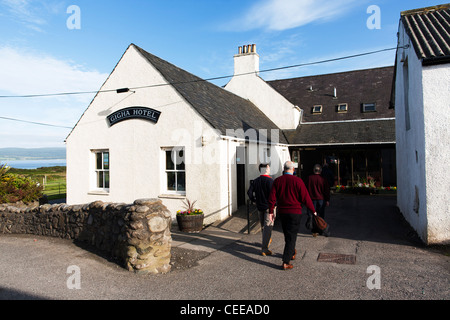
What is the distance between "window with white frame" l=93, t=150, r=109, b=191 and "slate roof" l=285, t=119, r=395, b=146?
9.95 meters

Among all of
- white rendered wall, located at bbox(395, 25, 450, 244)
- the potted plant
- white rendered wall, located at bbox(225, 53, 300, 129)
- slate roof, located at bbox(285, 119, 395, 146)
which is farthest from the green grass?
white rendered wall, located at bbox(395, 25, 450, 244)

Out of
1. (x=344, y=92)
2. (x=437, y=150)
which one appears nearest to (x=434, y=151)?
(x=437, y=150)

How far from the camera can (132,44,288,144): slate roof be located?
11531mm

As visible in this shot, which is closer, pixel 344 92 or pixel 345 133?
pixel 345 133

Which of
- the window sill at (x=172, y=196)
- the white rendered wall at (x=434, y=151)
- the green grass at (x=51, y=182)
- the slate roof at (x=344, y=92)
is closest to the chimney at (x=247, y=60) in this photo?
the slate roof at (x=344, y=92)

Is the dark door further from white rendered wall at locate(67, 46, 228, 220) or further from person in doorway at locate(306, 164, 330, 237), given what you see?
person in doorway at locate(306, 164, 330, 237)

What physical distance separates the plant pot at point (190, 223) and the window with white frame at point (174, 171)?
172cm

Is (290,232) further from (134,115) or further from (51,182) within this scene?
(51,182)

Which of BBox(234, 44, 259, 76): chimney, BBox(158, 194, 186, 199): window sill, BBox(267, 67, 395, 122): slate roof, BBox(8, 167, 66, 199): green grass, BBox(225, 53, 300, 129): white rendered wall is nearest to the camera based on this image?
BBox(158, 194, 186, 199): window sill

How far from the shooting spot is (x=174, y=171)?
37.7ft

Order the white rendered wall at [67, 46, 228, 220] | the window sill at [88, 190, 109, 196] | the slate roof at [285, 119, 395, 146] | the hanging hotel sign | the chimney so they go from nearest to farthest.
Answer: the white rendered wall at [67, 46, 228, 220], the hanging hotel sign, the window sill at [88, 190, 109, 196], the slate roof at [285, 119, 395, 146], the chimney

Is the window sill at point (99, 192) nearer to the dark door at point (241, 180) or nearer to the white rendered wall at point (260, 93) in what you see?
the dark door at point (241, 180)

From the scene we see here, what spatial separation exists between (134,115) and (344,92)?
15202mm

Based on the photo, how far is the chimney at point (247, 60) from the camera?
763 inches
